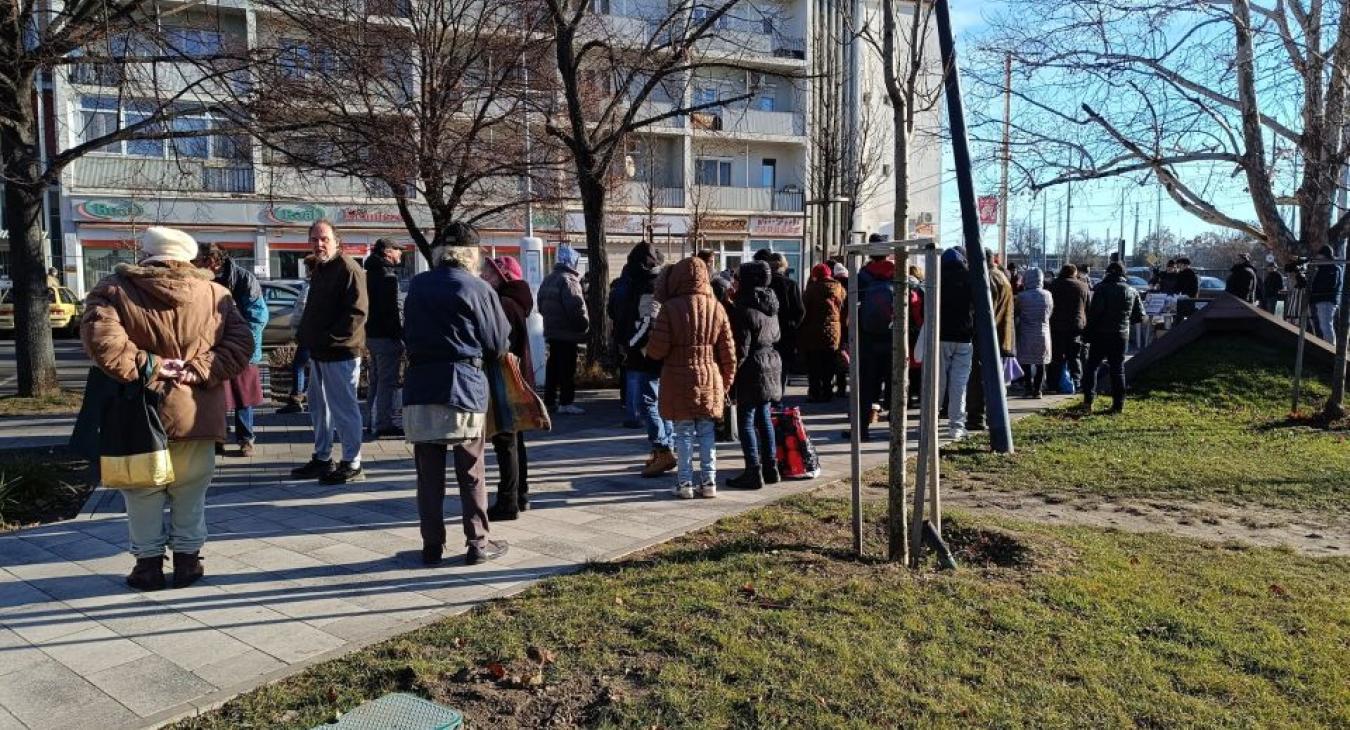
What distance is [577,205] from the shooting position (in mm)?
30891

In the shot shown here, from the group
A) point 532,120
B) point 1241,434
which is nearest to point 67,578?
point 1241,434

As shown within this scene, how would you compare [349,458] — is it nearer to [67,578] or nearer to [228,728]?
[67,578]

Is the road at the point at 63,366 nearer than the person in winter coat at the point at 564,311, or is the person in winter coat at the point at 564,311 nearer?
the person in winter coat at the point at 564,311

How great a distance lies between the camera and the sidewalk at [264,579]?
12.0 ft

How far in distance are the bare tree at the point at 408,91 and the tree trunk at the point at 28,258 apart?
2801 mm

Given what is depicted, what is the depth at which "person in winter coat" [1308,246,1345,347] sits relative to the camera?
12055 mm

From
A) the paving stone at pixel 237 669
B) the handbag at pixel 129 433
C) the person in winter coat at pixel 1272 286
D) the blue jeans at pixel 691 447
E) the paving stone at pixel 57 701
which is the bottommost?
the paving stone at pixel 57 701

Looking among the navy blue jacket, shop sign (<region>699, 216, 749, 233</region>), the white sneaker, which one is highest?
shop sign (<region>699, 216, 749, 233</region>)

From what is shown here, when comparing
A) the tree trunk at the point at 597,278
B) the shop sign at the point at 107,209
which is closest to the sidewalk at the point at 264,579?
the tree trunk at the point at 597,278

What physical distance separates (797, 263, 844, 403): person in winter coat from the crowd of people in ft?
0.09

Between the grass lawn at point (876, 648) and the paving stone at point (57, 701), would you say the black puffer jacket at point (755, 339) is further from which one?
the paving stone at point (57, 701)

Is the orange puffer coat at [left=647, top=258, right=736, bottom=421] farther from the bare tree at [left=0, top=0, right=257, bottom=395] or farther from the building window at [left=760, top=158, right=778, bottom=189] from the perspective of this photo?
the building window at [left=760, top=158, right=778, bottom=189]

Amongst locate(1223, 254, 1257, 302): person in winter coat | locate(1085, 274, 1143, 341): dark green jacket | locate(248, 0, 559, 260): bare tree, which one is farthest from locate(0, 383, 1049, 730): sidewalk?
locate(1223, 254, 1257, 302): person in winter coat

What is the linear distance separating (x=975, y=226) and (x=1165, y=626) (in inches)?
194
